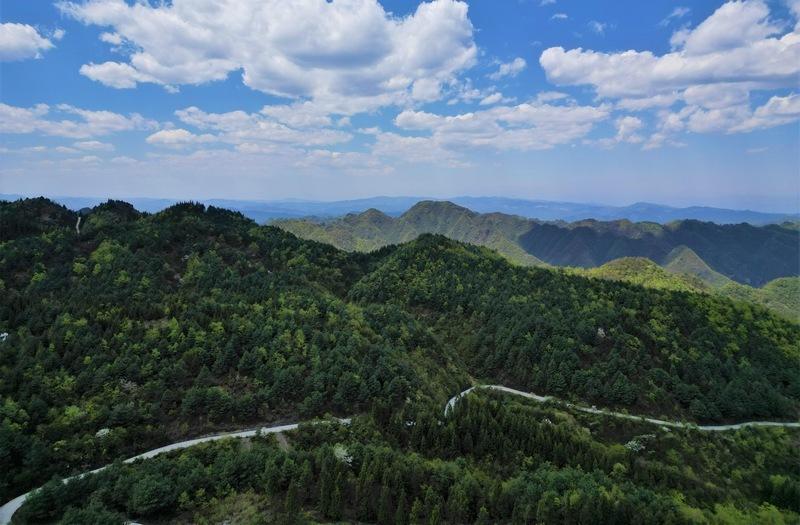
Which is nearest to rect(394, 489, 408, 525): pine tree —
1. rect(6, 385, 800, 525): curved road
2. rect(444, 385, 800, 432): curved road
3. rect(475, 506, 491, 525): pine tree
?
rect(475, 506, 491, 525): pine tree

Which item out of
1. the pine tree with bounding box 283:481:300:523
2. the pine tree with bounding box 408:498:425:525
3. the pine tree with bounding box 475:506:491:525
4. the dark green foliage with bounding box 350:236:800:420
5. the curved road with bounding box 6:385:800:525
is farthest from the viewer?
the dark green foliage with bounding box 350:236:800:420

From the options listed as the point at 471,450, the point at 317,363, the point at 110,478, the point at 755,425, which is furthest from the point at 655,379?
the point at 110,478

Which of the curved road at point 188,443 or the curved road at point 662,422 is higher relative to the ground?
the curved road at point 188,443

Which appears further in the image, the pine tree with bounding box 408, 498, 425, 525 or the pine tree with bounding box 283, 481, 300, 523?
the pine tree with bounding box 408, 498, 425, 525

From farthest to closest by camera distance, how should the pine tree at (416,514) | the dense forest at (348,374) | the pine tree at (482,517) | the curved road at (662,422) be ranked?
the curved road at (662,422) < the dense forest at (348,374) < the pine tree at (416,514) < the pine tree at (482,517)

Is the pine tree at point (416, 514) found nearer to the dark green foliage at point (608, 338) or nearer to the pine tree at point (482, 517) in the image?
the pine tree at point (482, 517)

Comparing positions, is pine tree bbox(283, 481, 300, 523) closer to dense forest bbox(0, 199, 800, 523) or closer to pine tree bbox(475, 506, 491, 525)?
dense forest bbox(0, 199, 800, 523)

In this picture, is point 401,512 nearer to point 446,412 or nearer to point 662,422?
point 446,412

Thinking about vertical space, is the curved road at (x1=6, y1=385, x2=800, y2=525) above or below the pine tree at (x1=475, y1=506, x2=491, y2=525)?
below

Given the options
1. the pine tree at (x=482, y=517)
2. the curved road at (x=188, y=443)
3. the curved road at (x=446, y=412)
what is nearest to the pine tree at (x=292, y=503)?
the pine tree at (x=482, y=517)
